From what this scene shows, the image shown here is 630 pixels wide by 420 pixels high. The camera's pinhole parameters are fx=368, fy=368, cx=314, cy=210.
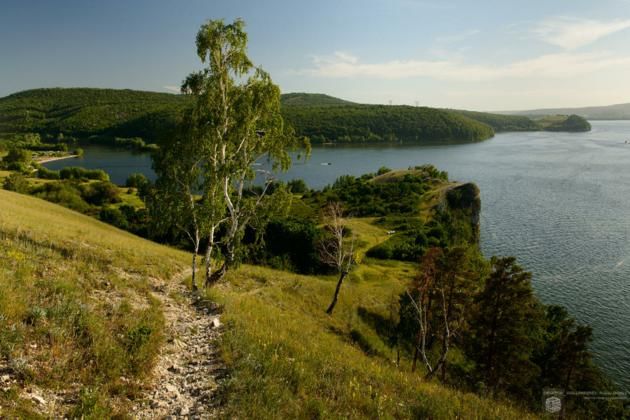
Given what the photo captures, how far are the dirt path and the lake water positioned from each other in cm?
3889

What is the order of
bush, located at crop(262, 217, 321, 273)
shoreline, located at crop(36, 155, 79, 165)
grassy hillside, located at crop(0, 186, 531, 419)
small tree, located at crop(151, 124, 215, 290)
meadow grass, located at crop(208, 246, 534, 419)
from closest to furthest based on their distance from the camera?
1. grassy hillside, located at crop(0, 186, 531, 419)
2. meadow grass, located at crop(208, 246, 534, 419)
3. small tree, located at crop(151, 124, 215, 290)
4. bush, located at crop(262, 217, 321, 273)
5. shoreline, located at crop(36, 155, 79, 165)

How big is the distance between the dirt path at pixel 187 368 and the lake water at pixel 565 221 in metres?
38.9

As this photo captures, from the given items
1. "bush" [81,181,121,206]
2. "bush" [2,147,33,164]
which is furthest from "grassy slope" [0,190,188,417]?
"bush" [2,147,33,164]

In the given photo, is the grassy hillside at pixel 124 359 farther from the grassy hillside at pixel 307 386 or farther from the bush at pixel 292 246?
the bush at pixel 292 246

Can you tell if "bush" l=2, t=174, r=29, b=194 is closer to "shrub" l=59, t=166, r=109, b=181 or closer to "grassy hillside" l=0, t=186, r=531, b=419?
"shrub" l=59, t=166, r=109, b=181

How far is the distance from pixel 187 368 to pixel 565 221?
8993cm

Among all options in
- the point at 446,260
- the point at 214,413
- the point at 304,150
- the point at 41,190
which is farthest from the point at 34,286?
the point at 41,190

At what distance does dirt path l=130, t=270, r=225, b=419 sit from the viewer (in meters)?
8.33

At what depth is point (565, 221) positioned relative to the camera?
7944 cm

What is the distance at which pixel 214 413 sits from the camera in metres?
8.18

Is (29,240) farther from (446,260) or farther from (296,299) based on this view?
(446,260)

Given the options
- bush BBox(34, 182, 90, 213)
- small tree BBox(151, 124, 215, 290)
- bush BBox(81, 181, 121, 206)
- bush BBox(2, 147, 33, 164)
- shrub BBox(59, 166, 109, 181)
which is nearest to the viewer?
small tree BBox(151, 124, 215, 290)

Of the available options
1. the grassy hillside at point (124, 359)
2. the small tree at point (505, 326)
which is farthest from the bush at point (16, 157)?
the small tree at point (505, 326)

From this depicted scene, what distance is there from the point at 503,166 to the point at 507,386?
143845mm
